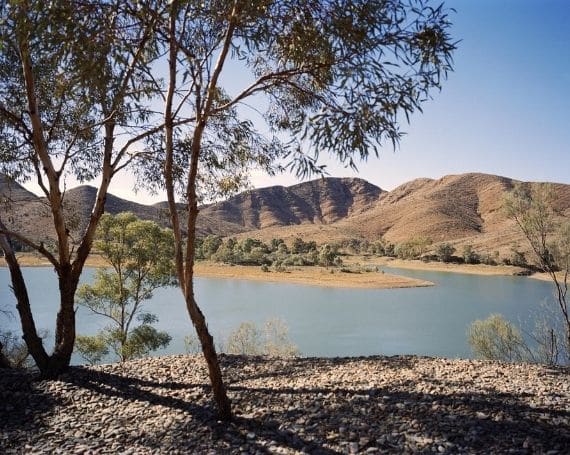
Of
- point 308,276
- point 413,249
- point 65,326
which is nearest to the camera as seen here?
point 65,326

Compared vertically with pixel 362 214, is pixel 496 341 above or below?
below

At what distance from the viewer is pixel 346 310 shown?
103ft

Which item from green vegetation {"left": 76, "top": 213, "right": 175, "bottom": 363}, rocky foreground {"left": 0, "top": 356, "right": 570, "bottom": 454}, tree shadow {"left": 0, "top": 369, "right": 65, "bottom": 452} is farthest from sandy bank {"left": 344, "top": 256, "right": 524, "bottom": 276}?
tree shadow {"left": 0, "top": 369, "right": 65, "bottom": 452}

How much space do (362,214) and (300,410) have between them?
122 m

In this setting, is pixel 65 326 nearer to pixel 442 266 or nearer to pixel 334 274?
pixel 334 274

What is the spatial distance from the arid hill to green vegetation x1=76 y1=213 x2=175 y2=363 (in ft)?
95.0

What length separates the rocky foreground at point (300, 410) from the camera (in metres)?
4.23

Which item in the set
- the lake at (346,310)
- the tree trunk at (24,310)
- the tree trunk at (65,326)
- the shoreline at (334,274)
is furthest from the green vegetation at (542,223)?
the shoreline at (334,274)

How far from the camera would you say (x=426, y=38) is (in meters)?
5.05

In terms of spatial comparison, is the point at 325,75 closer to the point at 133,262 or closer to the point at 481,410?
the point at 481,410

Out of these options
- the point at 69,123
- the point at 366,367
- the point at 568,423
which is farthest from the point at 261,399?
the point at 69,123

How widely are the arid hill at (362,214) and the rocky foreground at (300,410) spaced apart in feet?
126

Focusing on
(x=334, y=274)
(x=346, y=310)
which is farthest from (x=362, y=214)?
(x=346, y=310)

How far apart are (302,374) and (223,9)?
15.6 ft
